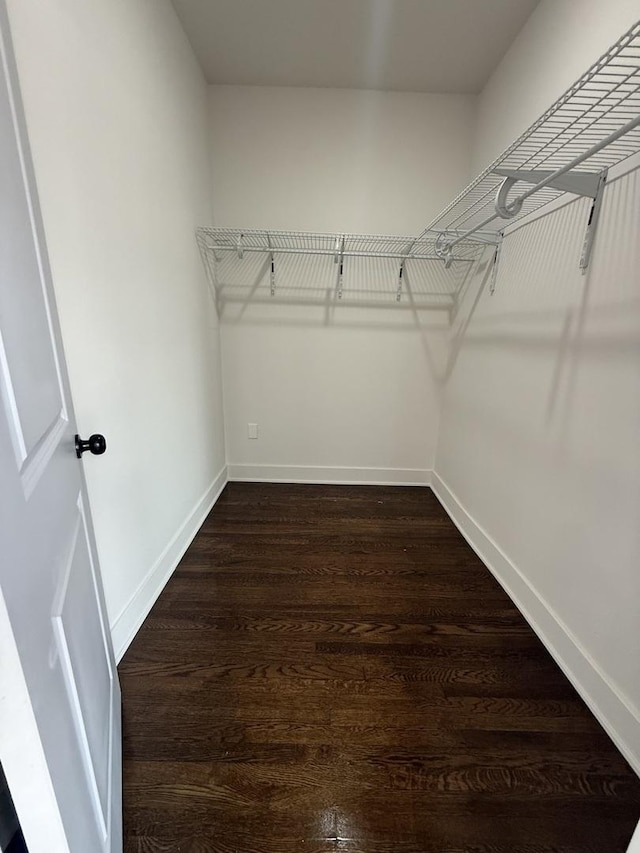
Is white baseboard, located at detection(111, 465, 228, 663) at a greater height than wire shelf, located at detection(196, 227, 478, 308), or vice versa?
wire shelf, located at detection(196, 227, 478, 308)

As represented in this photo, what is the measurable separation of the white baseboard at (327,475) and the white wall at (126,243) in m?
0.73

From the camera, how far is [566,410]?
1.43 metres

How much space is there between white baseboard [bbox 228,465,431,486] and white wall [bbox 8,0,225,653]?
0.73m

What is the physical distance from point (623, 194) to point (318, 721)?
6.47 ft

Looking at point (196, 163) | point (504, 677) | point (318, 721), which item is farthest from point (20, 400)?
point (196, 163)

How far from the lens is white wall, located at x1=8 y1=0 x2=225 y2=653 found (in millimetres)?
1017

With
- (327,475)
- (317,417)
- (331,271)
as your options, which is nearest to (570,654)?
(327,475)

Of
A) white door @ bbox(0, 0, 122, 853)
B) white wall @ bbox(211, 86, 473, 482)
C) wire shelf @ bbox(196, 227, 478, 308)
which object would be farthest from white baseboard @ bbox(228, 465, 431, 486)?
white door @ bbox(0, 0, 122, 853)

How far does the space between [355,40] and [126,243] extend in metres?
1.59

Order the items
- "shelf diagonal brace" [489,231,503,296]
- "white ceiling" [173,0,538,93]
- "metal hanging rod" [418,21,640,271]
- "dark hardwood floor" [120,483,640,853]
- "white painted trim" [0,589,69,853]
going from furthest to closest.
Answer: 1. "shelf diagonal brace" [489,231,503,296]
2. "white ceiling" [173,0,538,93]
3. "metal hanging rod" [418,21,640,271]
4. "dark hardwood floor" [120,483,640,853]
5. "white painted trim" [0,589,69,853]

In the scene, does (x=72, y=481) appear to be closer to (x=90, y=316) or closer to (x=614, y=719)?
(x=90, y=316)

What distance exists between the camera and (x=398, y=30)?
1.75m

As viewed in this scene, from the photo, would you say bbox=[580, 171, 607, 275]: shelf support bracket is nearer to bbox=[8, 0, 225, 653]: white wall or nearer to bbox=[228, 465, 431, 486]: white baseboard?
bbox=[8, 0, 225, 653]: white wall

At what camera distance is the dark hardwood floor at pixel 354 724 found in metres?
0.96
